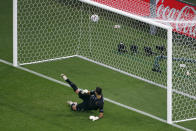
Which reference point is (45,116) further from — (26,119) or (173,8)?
(173,8)

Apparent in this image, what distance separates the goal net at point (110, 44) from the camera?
46.2 feet

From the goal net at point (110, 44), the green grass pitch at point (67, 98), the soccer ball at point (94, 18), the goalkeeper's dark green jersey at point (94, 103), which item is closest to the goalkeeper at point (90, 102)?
the goalkeeper's dark green jersey at point (94, 103)

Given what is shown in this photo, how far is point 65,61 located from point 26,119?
397 cm

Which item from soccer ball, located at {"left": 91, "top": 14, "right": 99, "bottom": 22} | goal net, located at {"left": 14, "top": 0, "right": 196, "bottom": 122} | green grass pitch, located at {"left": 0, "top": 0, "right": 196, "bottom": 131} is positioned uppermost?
soccer ball, located at {"left": 91, "top": 14, "right": 99, "bottom": 22}

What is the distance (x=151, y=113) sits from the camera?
1268cm

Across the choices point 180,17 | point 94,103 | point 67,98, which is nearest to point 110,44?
point 180,17

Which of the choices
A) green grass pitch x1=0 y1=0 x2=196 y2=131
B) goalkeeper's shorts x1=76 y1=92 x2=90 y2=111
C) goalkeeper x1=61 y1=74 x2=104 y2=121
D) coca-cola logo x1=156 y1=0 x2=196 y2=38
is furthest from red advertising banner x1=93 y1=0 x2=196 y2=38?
goalkeeper's shorts x1=76 y1=92 x2=90 y2=111

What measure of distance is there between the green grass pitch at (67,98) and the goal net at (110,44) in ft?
1.19

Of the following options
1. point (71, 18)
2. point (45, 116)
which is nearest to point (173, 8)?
point (71, 18)

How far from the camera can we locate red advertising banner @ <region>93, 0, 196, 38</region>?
14250 millimetres

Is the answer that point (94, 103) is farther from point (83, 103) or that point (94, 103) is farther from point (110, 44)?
point (110, 44)

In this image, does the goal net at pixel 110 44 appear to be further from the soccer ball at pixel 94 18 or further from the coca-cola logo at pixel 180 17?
the coca-cola logo at pixel 180 17

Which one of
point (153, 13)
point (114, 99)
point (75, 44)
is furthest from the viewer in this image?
point (75, 44)

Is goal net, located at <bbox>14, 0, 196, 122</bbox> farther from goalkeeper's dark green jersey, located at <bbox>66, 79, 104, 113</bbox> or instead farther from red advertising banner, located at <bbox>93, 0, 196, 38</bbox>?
goalkeeper's dark green jersey, located at <bbox>66, 79, 104, 113</bbox>
